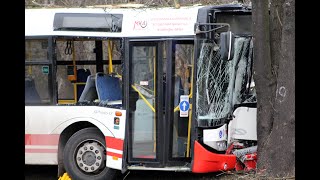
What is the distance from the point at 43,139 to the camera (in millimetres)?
8641

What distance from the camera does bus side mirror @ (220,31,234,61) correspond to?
7.43 m

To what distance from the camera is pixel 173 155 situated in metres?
8.16

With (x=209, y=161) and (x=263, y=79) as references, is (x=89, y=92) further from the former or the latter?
(x=263, y=79)

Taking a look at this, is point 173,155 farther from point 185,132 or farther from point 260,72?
point 260,72

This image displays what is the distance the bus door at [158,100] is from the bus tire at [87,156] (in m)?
0.52

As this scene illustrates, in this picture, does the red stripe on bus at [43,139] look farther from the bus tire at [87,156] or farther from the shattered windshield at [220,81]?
the shattered windshield at [220,81]

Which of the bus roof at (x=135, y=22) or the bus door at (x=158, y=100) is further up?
the bus roof at (x=135, y=22)

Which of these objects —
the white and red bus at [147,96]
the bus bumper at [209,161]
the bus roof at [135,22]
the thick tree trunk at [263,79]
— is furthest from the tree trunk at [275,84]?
the bus roof at [135,22]

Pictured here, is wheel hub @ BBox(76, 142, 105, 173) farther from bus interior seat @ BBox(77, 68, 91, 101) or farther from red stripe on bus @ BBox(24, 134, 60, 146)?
bus interior seat @ BBox(77, 68, 91, 101)

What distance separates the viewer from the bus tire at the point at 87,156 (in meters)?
8.48

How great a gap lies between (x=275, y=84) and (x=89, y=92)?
3.10m

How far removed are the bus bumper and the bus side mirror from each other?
4.74 feet

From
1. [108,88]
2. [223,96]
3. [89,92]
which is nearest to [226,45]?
[223,96]
